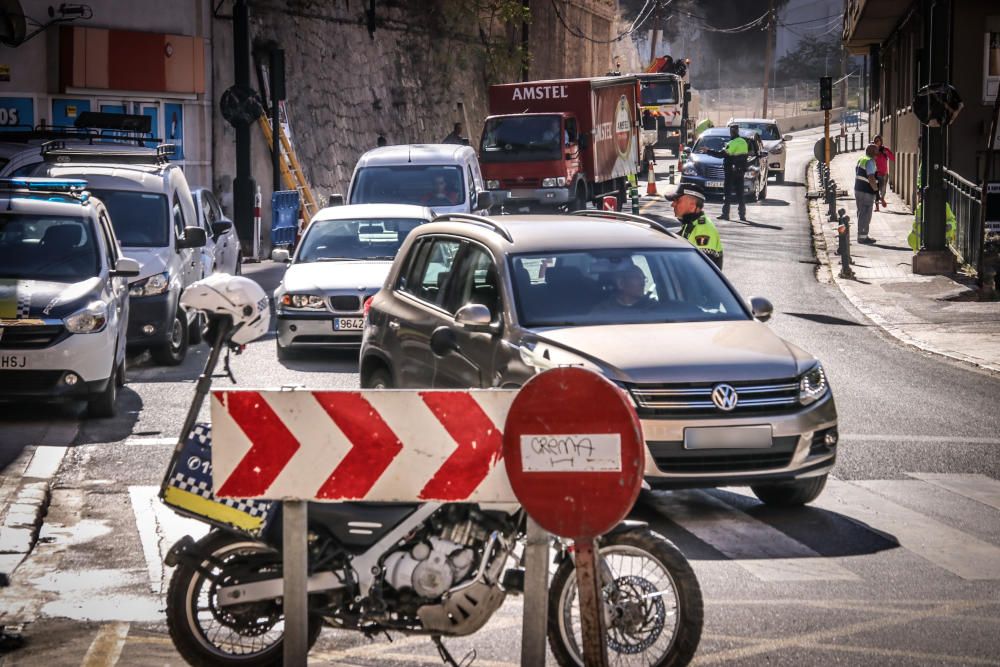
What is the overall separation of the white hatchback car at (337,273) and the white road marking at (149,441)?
4.32 metres

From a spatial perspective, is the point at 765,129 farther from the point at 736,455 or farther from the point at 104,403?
the point at 736,455

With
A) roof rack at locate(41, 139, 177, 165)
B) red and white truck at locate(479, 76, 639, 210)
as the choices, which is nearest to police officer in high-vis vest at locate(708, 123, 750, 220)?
red and white truck at locate(479, 76, 639, 210)

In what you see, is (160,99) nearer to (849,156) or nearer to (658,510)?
(658,510)

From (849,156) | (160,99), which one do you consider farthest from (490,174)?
(849,156)

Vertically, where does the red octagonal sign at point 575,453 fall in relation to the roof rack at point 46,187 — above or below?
below

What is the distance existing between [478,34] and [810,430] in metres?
42.9

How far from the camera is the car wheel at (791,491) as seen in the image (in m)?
8.95

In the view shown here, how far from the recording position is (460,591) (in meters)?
5.57

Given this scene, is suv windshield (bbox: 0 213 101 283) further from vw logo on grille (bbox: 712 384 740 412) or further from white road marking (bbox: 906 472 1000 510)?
white road marking (bbox: 906 472 1000 510)

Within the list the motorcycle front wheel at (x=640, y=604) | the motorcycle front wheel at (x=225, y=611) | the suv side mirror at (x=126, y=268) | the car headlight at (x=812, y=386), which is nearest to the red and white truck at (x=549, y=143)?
the suv side mirror at (x=126, y=268)

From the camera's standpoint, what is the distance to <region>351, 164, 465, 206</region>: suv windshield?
22.2 meters

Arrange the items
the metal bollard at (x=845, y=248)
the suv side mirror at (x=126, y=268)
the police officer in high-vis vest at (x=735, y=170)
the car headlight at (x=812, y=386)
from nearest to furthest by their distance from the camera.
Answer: the car headlight at (x=812, y=386) → the suv side mirror at (x=126, y=268) → the metal bollard at (x=845, y=248) → the police officer in high-vis vest at (x=735, y=170)

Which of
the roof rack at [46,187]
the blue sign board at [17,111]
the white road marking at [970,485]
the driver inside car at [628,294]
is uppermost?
the blue sign board at [17,111]

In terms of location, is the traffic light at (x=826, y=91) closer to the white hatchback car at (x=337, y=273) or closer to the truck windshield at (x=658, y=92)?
the white hatchback car at (x=337, y=273)
